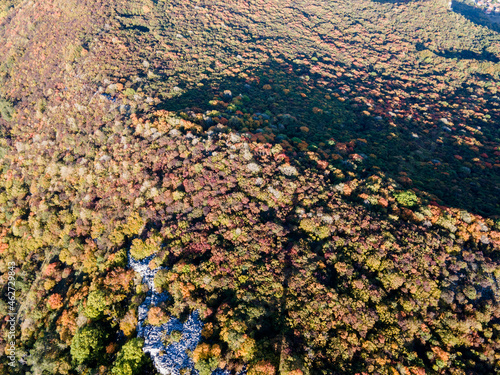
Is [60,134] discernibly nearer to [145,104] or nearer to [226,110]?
[145,104]

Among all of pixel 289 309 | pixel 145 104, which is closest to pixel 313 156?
pixel 289 309

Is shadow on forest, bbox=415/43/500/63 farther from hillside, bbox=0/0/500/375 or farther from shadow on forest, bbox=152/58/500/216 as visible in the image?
shadow on forest, bbox=152/58/500/216

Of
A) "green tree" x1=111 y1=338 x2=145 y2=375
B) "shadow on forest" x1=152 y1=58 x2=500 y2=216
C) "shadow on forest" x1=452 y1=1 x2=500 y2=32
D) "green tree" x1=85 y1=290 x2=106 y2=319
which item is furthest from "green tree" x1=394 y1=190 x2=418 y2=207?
"shadow on forest" x1=452 y1=1 x2=500 y2=32

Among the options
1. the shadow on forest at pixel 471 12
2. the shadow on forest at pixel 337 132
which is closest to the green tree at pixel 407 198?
the shadow on forest at pixel 337 132

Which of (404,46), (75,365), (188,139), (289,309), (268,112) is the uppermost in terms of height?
(404,46)

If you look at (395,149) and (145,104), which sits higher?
(395,149)

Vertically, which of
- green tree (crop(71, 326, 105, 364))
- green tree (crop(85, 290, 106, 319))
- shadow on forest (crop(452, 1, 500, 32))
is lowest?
green tree (crop(71, 326, 105, 364))
